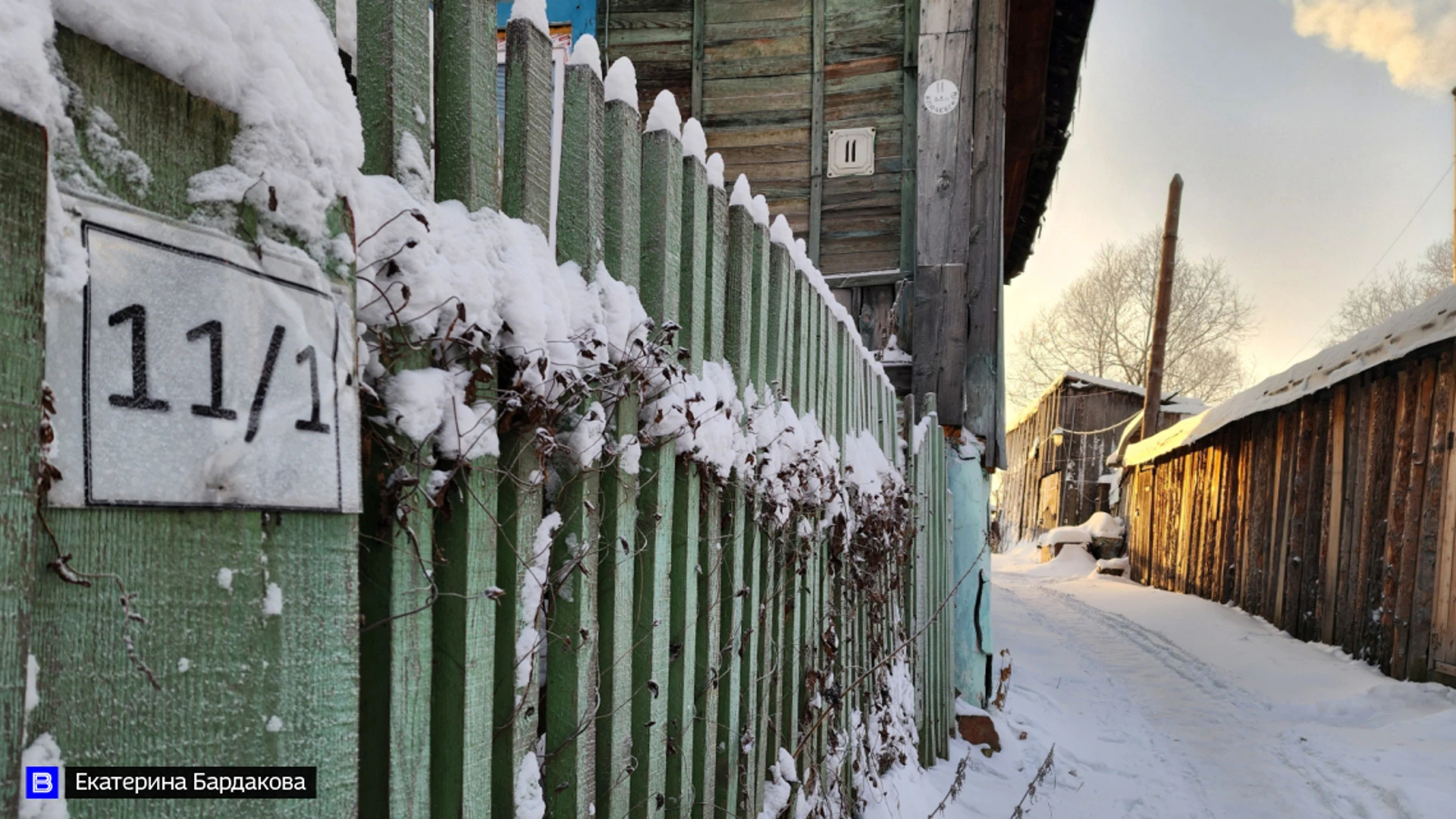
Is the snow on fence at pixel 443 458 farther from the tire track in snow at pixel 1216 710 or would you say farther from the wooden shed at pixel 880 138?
the wooden shed at pixel 880 138

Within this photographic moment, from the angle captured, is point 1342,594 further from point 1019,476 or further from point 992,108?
point 1019,476

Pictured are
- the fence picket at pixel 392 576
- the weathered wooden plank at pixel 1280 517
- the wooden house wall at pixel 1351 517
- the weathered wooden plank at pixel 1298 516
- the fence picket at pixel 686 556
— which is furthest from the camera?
the weathered wooden plank at pixel 1280 517

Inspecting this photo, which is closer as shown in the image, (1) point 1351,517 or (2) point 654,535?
(2) point 654,535

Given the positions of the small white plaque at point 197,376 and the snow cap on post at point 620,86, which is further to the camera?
the snow cap on post at point 620,86

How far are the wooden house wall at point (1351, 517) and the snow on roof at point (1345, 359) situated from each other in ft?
0.76

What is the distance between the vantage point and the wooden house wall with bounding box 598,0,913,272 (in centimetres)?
652

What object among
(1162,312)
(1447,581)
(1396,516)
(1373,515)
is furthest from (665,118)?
(1162,312)

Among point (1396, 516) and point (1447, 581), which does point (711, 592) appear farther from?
point (1396, 516)

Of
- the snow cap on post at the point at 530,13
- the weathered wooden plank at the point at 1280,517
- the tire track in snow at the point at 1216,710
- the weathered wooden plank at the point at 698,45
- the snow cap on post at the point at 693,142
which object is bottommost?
the tire track in snow at the point at 1216,710

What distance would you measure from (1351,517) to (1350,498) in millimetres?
177

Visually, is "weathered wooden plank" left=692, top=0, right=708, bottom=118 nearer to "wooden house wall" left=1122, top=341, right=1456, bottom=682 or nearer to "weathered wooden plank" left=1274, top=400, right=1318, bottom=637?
"wooden house wall" left=1122, top=341, right=1456, bottom=682

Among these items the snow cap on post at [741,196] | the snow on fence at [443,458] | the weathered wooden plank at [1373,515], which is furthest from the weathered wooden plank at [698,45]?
the weathered wooden plank at [1373,515]

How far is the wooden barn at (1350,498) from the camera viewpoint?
6359 mm

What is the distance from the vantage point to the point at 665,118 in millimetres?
1713
